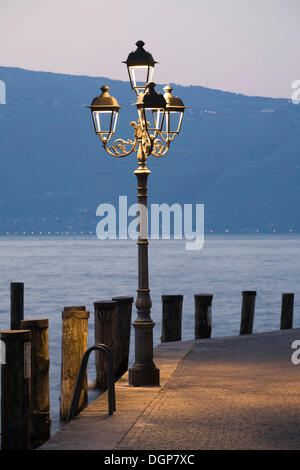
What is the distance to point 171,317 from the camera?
1767 cm

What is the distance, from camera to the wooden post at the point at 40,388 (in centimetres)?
1066

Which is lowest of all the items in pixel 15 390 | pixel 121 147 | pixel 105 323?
pixel 15 390

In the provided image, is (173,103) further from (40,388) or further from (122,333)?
(122,333)

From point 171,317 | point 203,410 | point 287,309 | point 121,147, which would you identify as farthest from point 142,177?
point 287,309

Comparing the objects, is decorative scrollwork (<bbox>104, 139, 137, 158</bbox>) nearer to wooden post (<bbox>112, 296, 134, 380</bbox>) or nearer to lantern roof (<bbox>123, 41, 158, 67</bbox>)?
lantern roof (<bbox>123, 41, 158, 67</bbox>)

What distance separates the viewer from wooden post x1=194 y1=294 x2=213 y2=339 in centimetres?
1828

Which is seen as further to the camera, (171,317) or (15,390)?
(171,317)

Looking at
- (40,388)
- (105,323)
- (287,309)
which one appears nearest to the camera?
(40,388)

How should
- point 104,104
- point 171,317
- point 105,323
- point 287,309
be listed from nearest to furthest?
1. point 104,104
2. point 105,323
3. point 171,317
4. point 287,309

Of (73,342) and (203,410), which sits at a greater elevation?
(73,342)

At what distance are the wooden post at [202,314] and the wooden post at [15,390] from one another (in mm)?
10360

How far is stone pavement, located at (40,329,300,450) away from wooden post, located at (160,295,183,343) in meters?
2.54

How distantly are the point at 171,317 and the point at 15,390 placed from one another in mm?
9828
